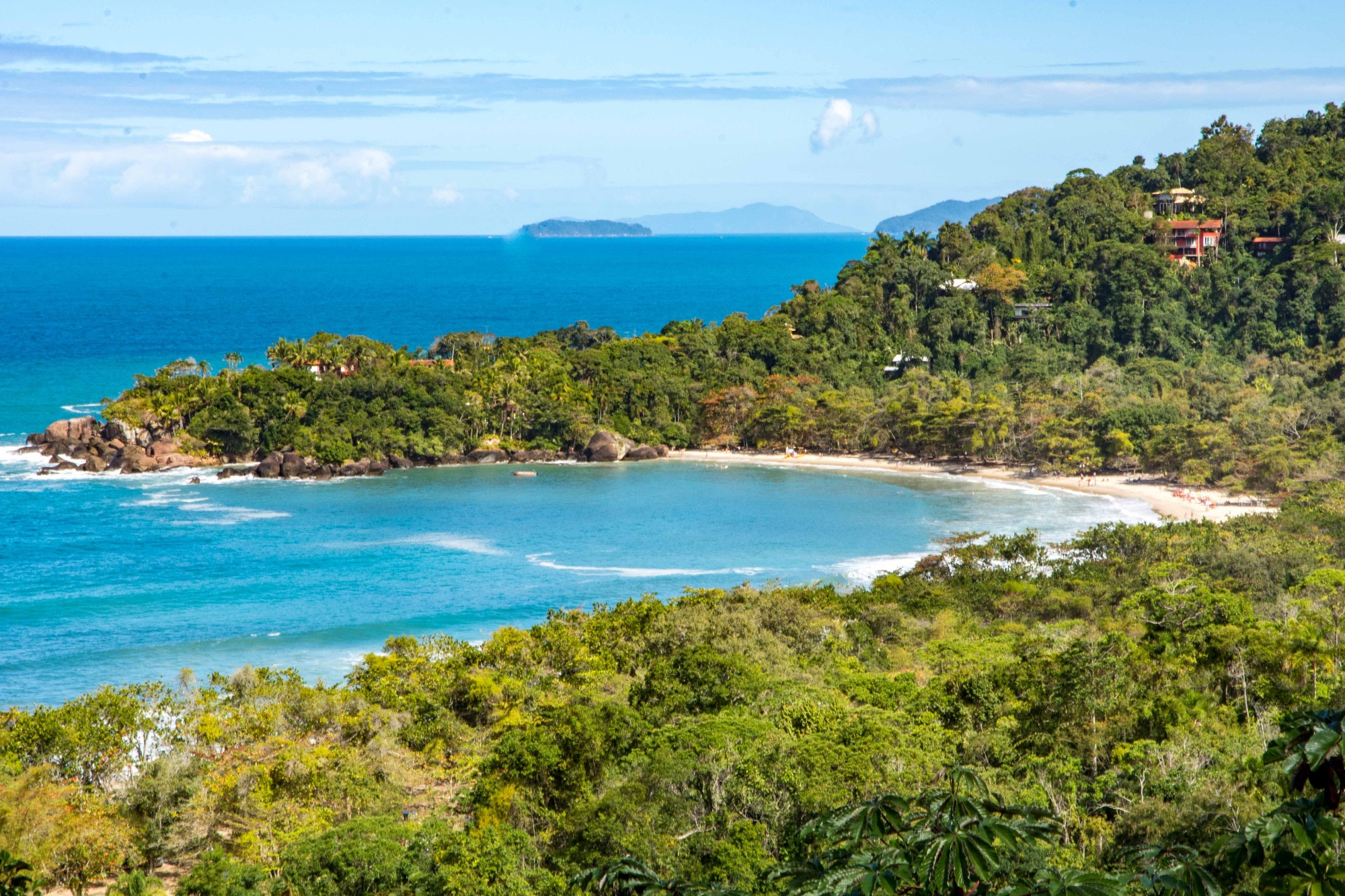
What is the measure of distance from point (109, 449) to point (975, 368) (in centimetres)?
4512

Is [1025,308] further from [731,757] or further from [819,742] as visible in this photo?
[731,757]

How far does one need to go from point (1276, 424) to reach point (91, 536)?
1801 inches

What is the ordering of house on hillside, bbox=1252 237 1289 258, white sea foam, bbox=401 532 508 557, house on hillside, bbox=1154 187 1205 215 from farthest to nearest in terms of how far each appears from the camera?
house on hillside, bbox=1154 187 1205 215
house on hillside, bbox=1252 237 1289 258
white sea foam, bbox=401 532 508 557

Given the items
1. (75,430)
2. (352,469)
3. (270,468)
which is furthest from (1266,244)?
(75,430)

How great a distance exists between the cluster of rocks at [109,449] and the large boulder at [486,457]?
11.8m

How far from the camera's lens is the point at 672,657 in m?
19.8

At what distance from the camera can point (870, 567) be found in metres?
35.9

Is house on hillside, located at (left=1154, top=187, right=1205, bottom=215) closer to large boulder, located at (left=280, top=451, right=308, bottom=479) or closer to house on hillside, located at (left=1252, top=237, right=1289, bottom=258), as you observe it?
house on hillside, located at (left=1252, top=237, right=1289, bottom=258)

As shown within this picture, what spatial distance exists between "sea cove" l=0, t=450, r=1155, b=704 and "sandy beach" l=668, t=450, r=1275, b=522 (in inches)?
63.0

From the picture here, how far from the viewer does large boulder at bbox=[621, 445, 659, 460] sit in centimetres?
5522

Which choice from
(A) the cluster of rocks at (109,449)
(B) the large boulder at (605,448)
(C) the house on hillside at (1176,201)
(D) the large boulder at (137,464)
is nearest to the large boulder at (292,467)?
(A) the cluster of rocks at (109,449)

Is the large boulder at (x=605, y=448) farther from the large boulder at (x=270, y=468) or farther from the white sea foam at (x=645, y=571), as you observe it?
the white sea foam at (x=645, y=571)

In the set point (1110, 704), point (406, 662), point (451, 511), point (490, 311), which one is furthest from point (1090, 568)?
point (490, 311)

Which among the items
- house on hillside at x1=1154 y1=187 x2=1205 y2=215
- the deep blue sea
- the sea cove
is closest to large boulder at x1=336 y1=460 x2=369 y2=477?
the sea cove
